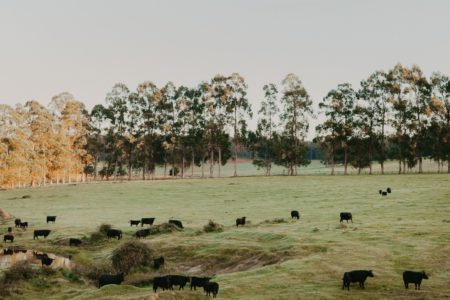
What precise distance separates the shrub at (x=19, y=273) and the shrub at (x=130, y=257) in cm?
470

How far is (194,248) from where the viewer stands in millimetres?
32719

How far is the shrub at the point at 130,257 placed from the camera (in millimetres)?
28562

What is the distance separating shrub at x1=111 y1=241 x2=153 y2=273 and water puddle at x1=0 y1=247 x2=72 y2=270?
2970 millimetres

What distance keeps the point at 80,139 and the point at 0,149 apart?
27166 millimetres

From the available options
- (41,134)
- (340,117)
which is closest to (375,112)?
(340,117)

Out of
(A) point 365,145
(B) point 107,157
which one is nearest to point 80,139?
(B) point 107,157

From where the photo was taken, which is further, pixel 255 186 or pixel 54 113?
pixel 54 113

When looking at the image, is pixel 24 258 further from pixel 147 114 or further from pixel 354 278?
pixel 147 114

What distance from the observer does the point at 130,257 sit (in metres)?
28.8

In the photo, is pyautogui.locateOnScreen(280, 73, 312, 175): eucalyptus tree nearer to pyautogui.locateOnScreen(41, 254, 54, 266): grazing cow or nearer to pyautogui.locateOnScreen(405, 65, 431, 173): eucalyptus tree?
Result: pyautogui.locateOnScreen(405, 65, 431, 173): eucalyptus tree

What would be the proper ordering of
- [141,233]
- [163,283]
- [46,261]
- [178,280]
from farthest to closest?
[141,233]
[46,261]
[178,280]
[163,283]

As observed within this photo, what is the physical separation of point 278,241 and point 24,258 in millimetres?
16653

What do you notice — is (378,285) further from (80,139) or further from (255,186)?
(80,139)

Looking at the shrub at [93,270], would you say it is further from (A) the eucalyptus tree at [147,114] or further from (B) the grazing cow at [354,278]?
(A) the eucalyptus tree at [147,114]
